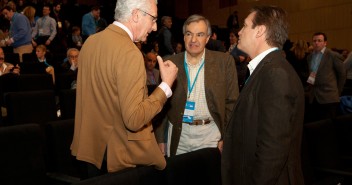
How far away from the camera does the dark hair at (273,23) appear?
1420mm

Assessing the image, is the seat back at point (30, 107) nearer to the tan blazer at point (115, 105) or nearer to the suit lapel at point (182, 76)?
the suit lapel at point (182, 76)

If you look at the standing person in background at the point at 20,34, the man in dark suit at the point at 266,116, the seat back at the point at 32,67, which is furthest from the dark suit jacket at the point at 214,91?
the standing person in background at the point at 20,34

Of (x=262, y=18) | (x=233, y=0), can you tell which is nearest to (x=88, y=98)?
(x=262, y=18)

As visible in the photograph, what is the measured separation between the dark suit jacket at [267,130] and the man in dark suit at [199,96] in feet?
2.18

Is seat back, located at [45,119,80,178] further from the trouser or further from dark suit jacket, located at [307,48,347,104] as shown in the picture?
the trouser

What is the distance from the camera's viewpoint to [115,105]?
1358 mm

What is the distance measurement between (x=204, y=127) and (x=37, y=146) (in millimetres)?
932

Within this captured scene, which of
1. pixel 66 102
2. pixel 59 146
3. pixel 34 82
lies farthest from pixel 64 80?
pixel 59 146

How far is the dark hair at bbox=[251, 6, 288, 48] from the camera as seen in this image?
4.66 feet

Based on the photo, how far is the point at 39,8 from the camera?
9406 mm

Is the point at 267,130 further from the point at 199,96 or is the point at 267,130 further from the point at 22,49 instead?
the point at 22,49

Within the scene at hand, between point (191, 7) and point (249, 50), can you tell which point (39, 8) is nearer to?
point (191, 7)

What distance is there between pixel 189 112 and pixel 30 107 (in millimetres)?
1598

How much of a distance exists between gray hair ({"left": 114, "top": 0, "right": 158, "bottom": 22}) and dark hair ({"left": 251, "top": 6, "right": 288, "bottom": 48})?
0.42m
